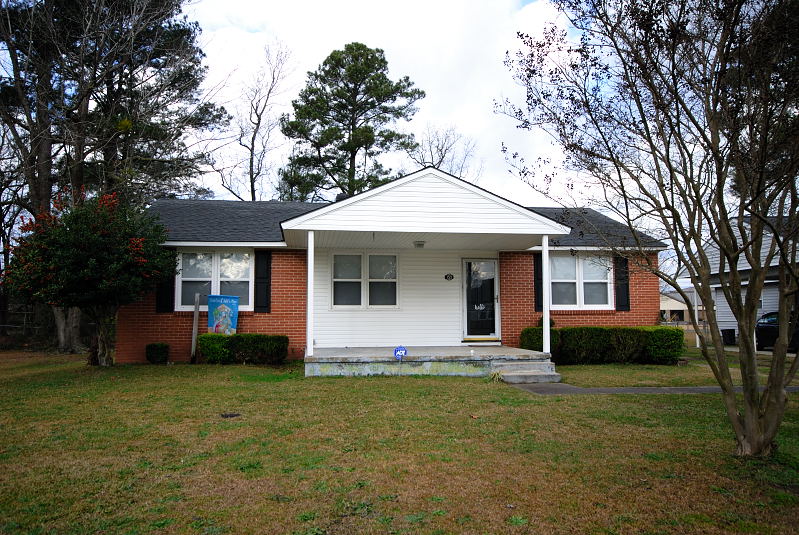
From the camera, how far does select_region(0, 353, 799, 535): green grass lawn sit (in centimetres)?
390

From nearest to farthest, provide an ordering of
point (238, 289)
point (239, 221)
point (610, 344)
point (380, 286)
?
point (610, 344), point (238, 289), point (380, 286), point (239, 221)

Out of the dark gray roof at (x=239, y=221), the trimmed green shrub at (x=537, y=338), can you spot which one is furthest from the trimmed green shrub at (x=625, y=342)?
the dark gray roof at (x=239, y=221)

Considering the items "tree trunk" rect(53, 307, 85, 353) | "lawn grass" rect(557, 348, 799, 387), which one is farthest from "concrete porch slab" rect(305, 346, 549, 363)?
"tree trunk" rect(53, 307, 85, 353)

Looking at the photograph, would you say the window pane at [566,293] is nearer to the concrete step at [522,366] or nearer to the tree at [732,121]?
the concrete step at [522,366]

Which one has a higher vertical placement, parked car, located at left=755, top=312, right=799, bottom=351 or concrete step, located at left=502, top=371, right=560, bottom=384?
parked car, located at left=755, top=312, right=799, bottom=351

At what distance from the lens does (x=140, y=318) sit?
1336cm

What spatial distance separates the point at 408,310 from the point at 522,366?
3.65m

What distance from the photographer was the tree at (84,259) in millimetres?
10484

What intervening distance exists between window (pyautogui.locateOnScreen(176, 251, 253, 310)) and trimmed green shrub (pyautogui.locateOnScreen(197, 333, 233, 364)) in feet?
3.94

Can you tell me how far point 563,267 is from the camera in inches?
578

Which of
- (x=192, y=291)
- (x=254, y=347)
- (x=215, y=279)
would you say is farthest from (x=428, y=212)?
(x=192, y=291)

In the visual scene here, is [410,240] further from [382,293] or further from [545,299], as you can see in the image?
[545,299]

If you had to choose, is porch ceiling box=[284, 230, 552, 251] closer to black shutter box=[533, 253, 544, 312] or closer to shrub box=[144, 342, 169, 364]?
black shutter box=[533, 253, 544, 312]

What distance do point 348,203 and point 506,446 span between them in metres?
6.55
